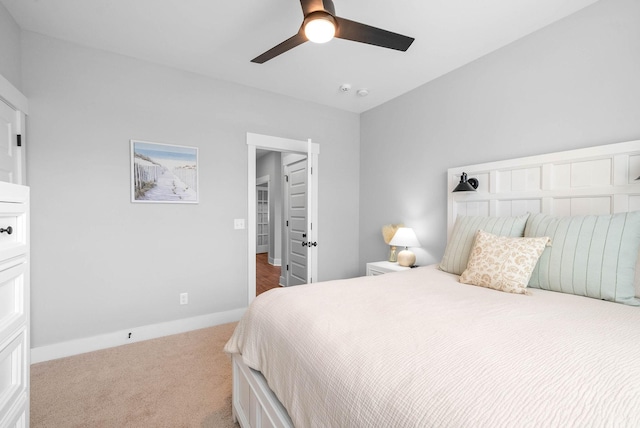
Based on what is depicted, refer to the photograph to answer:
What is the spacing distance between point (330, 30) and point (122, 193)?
7.42 ft

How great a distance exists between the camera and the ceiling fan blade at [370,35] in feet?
5.29

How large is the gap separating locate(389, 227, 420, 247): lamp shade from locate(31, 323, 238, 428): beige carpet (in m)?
1.95

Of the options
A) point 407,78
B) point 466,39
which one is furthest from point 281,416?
point 407,78

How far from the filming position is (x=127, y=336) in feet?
8.55

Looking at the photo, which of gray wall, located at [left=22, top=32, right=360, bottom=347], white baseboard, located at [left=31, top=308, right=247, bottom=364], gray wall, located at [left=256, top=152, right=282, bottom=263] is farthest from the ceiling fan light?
gray wall, located at [left=256, top=152, right=282, bottom=263]

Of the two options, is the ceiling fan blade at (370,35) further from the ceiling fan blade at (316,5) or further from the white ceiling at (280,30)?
the white ceiling at (280,30)

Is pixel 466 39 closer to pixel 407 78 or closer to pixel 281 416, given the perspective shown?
pixel 407 78

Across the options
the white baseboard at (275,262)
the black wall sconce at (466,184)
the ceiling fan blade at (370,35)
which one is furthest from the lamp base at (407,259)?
the white baseboard at (275,262)

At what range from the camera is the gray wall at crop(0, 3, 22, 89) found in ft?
6.39

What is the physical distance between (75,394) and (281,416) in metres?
1.70

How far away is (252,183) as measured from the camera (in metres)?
3.22

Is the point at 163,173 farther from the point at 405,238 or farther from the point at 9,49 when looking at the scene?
the point at 405,238

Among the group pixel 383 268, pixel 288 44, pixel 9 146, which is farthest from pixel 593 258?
pixel 9 146

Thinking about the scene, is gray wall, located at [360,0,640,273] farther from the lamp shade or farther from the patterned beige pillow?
the patterned beige pillow
